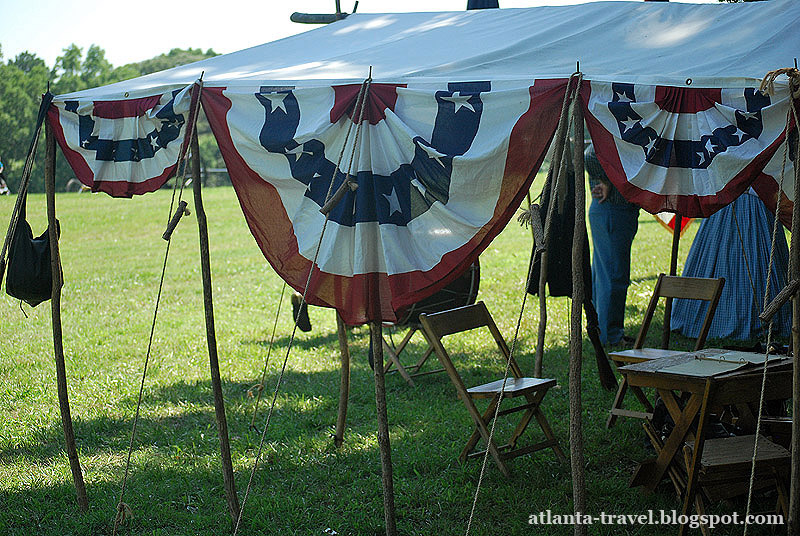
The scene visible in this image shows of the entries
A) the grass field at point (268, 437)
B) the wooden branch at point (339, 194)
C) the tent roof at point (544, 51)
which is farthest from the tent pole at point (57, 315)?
the wooden branch at point (339, 194)

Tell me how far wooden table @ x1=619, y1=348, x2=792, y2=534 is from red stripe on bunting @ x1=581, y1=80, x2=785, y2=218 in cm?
72

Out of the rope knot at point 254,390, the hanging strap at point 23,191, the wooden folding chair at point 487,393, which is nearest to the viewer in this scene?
the hanging strap at point 23,191

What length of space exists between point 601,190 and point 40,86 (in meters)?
36.4

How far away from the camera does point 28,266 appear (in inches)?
149

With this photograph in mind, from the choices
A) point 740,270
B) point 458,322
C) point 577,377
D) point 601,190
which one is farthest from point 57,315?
point 740,270

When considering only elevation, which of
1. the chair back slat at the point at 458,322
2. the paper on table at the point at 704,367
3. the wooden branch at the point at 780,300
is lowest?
the paper on table at the point at 704,367

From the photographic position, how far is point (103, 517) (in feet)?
12.5

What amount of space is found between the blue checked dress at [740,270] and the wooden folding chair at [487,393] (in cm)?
307

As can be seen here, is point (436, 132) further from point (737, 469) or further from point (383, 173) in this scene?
point (737, 469)

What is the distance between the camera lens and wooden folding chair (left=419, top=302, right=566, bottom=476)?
399 centimetres

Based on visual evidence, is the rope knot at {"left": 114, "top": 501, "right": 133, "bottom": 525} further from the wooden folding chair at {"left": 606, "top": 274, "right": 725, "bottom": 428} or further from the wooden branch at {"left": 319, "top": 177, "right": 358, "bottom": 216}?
the wooden folding chair at {"left": 606, "top": 274, "right": 725, "bottom": 428}

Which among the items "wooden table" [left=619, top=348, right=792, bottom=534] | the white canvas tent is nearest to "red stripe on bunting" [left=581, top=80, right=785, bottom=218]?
the white canvas tent

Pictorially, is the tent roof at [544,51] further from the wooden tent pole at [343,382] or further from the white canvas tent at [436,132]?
the wooden tent pole at [343,382]

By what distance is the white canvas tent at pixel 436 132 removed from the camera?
114 inches
